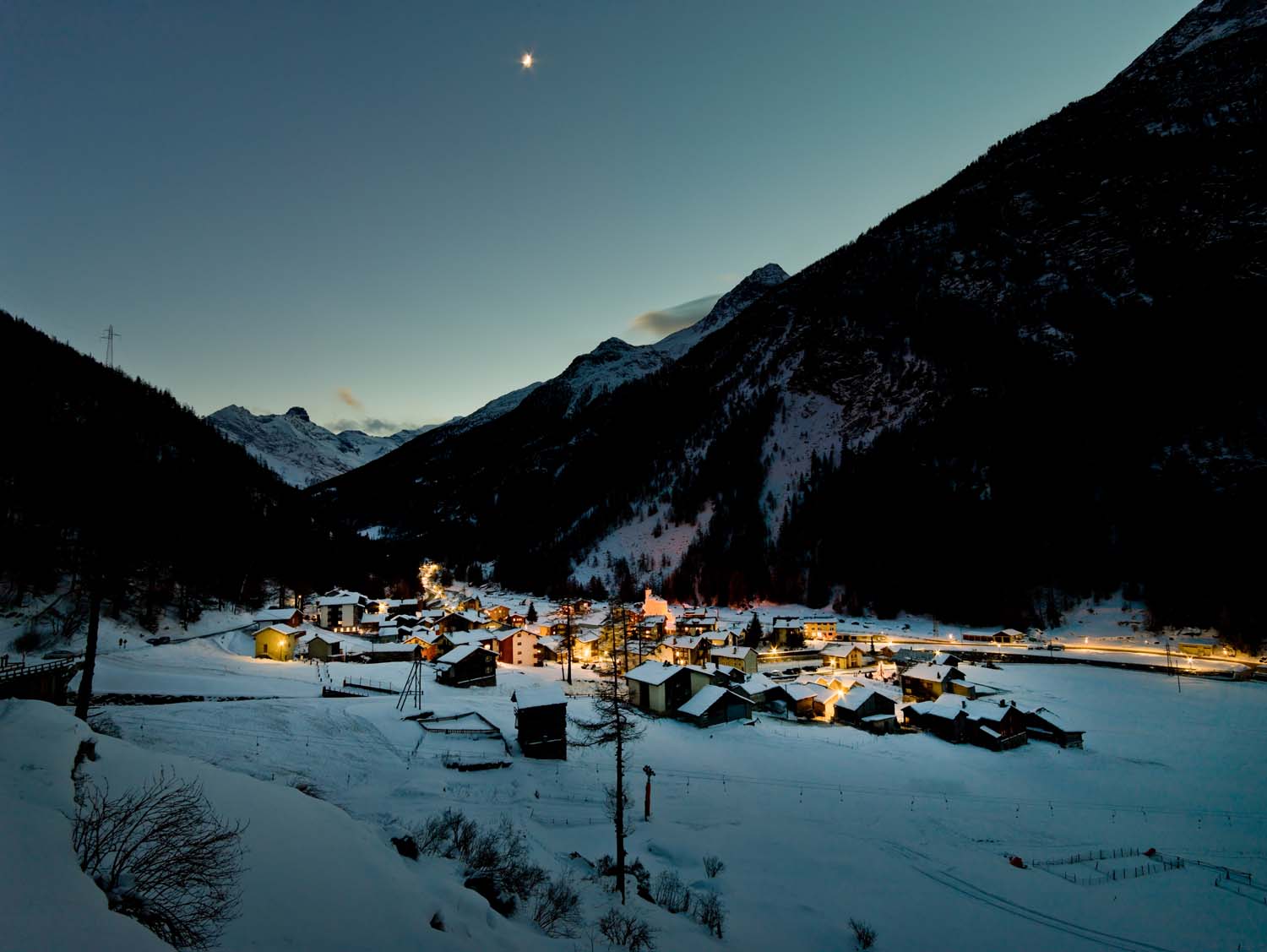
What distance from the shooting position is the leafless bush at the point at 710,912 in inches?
645

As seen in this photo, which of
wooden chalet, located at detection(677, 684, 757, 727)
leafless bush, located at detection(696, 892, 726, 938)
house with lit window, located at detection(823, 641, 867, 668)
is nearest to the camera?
leafless bush, located at detection(696, 892, 726, 938)

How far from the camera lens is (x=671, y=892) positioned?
18516mm

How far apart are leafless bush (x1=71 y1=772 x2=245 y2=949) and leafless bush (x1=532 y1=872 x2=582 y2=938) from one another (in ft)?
23.1

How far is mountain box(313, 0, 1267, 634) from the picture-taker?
102062 millimetres

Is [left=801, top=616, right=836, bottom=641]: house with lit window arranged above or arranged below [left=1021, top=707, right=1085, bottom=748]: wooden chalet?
below

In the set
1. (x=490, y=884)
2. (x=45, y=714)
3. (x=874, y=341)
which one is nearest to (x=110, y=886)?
(x=45, y=714)

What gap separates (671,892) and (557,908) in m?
6.26

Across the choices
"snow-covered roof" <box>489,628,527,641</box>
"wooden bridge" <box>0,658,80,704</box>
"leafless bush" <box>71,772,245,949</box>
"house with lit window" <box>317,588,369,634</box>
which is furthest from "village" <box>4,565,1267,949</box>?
"house with lit window" <box>317,588,369,634</box>

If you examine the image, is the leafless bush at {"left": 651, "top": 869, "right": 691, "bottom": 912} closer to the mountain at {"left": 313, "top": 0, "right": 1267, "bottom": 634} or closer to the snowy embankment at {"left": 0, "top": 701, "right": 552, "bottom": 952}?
the snowy embankment at {"left": 0, "top": 701, "right": 552, "bottom": 952}

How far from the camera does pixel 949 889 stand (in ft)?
69.3

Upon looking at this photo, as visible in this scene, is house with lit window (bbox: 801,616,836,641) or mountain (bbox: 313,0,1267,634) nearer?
house with lit window (bbox: 801,616,836,641)

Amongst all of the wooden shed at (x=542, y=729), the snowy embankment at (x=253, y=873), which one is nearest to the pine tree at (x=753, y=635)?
the wooden shed at (x=542, y=729)

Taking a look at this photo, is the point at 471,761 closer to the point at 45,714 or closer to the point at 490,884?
the point at 490,884

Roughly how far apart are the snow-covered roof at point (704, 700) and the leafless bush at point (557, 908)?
2789 centimetres
